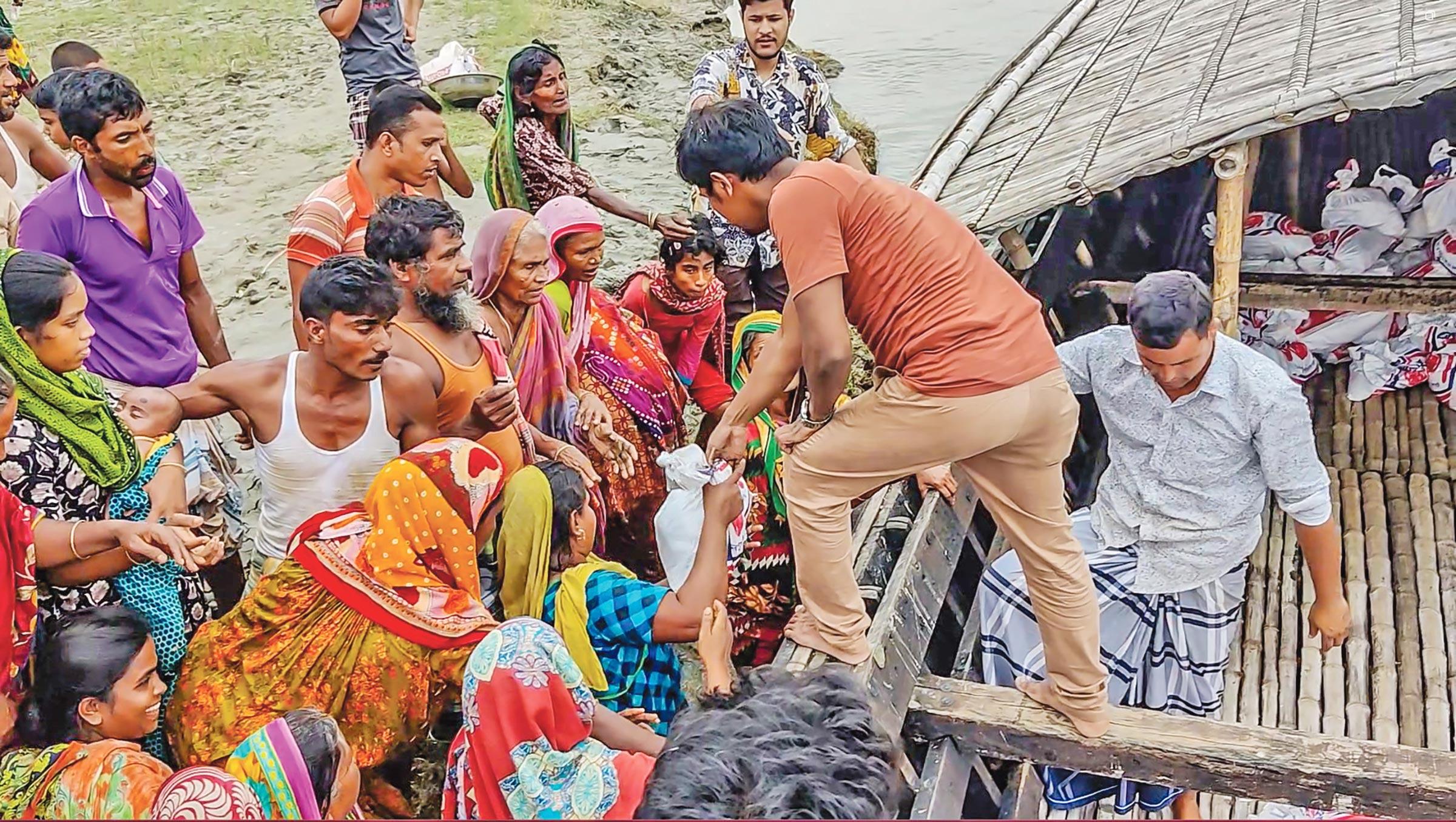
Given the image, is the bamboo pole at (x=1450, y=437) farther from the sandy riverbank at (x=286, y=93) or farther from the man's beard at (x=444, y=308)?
the sandy riverbank at (x=286, y=93)

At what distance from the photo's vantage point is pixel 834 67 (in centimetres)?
1361

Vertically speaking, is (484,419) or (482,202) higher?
(482,202)

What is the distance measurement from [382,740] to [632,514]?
4.14 feet

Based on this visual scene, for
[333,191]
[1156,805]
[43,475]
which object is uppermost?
[333,191]

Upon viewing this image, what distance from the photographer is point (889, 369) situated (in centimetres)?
243

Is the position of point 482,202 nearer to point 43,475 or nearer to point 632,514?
point 632,514

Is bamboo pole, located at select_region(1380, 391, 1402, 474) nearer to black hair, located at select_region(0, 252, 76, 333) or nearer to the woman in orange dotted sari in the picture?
the woman in orange dotted sari

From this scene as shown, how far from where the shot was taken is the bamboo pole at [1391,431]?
14.5 ft

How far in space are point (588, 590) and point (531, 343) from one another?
92 centimetres

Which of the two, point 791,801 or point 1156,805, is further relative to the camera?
point 1156,805

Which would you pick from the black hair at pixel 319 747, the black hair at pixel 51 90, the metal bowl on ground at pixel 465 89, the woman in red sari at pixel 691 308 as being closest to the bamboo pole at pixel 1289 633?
the woman in red sari at pixel 691 308

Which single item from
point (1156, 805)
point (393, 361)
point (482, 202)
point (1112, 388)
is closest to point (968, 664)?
point (1156, 805)

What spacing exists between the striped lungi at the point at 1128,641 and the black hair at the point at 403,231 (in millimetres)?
1640

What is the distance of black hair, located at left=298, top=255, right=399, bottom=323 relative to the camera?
2.52 metres
